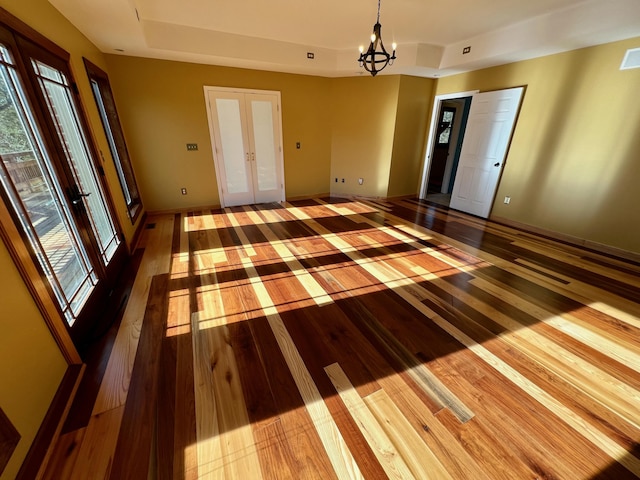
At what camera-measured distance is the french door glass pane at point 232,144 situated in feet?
15.5

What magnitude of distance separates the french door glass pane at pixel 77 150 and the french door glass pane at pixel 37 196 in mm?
309

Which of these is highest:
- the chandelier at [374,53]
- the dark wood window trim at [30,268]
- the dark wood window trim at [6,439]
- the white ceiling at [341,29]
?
the white ceiling at [341,29]

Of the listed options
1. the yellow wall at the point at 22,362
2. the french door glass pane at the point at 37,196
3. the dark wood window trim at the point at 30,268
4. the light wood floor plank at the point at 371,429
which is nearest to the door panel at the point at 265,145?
the dark wood window trim at the point at 30,268

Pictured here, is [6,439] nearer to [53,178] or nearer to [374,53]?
[53,178]

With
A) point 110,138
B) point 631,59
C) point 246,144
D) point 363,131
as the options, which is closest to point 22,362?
point 110,138

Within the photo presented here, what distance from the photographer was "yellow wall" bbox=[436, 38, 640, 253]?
3.17 m

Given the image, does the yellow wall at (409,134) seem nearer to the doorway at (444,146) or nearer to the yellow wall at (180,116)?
the doorway at (444,146)

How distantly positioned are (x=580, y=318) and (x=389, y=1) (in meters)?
3.85

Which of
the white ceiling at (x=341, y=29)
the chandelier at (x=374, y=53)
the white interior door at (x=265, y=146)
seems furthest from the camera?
the white interior door at (x=265, y=146)

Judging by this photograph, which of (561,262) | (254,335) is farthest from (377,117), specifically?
(254,335)

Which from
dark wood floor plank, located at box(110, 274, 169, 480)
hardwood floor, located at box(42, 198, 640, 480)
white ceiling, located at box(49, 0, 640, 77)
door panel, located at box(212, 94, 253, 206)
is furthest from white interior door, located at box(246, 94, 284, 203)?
dark wood floor plank, located at box(110, 274, 169, 480)

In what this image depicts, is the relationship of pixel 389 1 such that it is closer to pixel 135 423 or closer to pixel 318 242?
pixel 318 242

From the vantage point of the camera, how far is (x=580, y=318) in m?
2.29

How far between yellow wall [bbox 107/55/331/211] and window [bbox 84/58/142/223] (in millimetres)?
271
